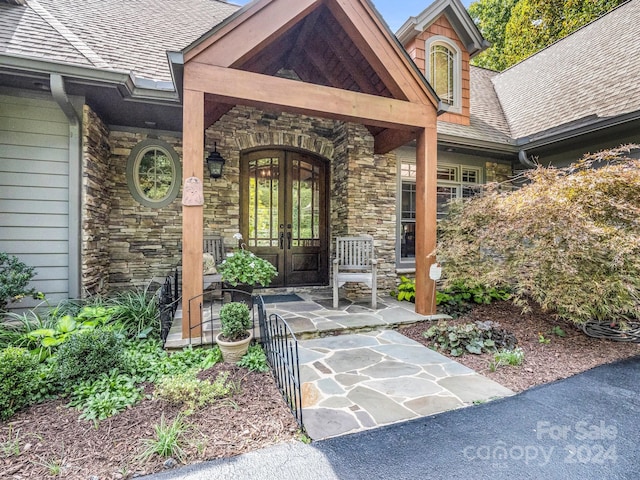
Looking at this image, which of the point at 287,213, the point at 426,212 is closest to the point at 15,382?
the point at 287,213

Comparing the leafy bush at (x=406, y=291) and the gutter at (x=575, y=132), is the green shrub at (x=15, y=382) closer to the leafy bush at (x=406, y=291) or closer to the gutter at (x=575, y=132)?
the leafy bush at (x=406, y=291)

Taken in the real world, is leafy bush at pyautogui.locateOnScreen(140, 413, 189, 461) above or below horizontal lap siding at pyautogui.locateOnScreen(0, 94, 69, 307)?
below

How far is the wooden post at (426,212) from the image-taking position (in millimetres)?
3906

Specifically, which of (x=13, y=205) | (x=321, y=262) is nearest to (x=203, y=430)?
(x=13, y=205)

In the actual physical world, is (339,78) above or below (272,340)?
above

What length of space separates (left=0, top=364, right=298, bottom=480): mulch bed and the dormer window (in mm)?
5430

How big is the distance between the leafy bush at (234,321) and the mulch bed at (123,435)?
0.56 meters

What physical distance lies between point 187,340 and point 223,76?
248 cm

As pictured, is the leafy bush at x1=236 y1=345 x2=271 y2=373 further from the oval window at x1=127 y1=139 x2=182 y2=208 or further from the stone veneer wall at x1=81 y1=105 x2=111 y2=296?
the oval window at x1=127 y1=139 x2=182 y2=208

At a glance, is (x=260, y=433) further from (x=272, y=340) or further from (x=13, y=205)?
(x=13, y=205)

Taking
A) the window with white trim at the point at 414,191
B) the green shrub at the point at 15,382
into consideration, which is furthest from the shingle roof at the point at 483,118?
the green shrub at the point at 15,382

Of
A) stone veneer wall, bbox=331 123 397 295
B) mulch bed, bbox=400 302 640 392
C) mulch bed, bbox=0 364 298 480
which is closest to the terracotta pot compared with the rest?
mulch bed, bbox=0 364 298 480

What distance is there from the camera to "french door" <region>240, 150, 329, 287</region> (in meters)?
5.13

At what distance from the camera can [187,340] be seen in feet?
9.50
